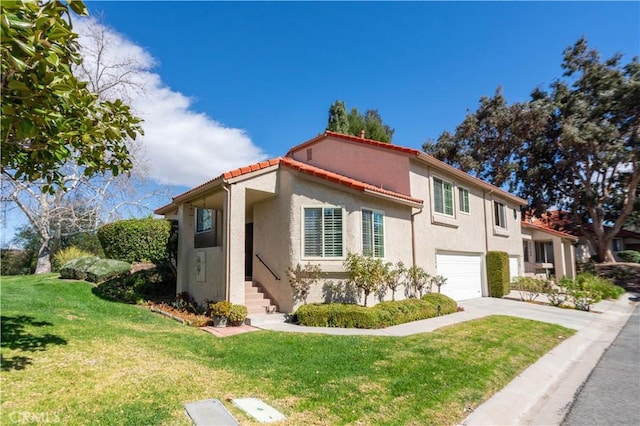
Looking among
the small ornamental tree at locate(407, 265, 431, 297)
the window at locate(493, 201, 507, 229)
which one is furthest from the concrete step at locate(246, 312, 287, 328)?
the window at locate(493, 201, 507, 229)

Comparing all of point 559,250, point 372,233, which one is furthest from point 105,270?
point 559,250

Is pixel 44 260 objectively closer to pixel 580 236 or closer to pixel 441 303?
pixel 441 303

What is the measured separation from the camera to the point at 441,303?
1349 centimetres

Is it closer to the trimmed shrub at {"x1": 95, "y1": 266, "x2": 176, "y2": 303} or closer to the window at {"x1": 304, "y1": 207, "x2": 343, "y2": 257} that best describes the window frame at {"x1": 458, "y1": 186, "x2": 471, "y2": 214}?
the window at {"x1": 304, "y1": 207, "x2": 343, "y2": 257}

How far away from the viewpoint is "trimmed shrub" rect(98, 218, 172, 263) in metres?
14.0

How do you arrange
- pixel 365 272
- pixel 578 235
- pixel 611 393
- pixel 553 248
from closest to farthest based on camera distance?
pixel 611 393 < pixel 365 272 < pixel 553 248 < pixel 578 235

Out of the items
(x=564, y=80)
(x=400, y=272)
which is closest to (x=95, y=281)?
(x=400, y=272)

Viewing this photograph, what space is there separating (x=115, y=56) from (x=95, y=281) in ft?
56.2

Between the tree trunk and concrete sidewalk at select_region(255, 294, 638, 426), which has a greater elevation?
the tree trunk

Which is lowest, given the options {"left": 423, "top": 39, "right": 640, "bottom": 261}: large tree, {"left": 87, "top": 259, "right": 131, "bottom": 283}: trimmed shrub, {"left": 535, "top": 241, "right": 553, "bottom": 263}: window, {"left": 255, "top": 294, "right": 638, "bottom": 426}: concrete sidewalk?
{"left": 255, "top": 294, "right": 638, "bottom": 426}: concrete sidewalk

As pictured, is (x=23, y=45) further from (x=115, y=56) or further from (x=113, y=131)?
(x=115, y=56)

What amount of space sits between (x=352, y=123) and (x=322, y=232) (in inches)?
744

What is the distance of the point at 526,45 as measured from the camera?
45.2ft

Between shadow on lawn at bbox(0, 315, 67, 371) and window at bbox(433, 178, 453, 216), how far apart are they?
Answer: 14.3m
